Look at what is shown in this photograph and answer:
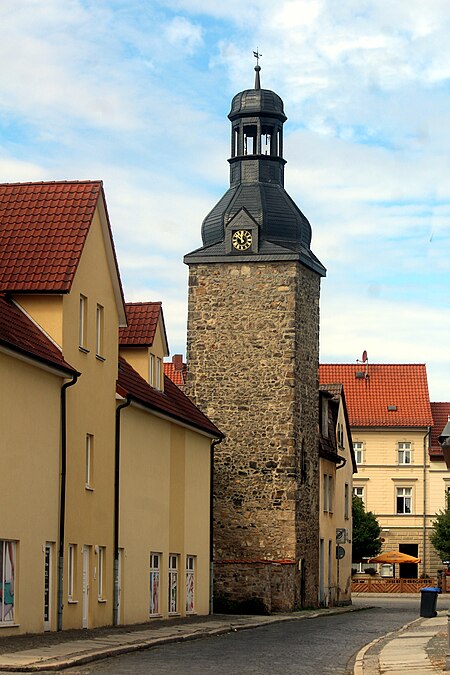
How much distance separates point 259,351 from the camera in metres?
47.2

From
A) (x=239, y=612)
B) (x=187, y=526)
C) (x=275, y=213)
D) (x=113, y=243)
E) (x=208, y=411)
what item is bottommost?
(x=239, y=612)

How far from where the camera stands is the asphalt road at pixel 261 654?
749 inches

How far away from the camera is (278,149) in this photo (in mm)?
49000

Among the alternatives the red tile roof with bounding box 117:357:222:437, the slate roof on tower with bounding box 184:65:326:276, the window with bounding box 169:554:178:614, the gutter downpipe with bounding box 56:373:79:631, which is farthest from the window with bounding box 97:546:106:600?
the slate roof on tower with bounding box 184:65:326:276

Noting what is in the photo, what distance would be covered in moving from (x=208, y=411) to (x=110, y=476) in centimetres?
1711

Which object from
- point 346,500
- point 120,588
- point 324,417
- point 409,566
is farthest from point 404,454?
point 120,588

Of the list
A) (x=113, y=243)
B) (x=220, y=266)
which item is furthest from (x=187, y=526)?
(x=220, y=266)

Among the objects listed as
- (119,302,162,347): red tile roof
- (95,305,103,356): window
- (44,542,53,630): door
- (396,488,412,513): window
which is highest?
(119,302,162,347): red tile roof

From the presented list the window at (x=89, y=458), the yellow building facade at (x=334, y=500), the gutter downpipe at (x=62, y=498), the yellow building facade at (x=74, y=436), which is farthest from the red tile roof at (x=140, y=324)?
the yellow building facade at (x=334, y=500)

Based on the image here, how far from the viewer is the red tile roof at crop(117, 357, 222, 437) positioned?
1262 inches

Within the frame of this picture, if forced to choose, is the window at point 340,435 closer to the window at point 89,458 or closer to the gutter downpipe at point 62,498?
the window at point 89,458

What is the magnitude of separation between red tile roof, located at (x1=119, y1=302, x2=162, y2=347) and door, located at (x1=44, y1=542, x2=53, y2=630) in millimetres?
10480

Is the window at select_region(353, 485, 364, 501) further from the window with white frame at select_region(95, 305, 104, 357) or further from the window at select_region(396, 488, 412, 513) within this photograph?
the window with white frame at select_region(95, 305, 104, 357)

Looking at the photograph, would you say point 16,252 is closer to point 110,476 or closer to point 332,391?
point 110,476
